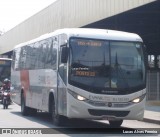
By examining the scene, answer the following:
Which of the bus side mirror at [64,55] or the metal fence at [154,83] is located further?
the metal fence at [154,83]

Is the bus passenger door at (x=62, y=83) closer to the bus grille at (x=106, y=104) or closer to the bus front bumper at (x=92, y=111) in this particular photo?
the bus front bumper at (x=92, y=111)

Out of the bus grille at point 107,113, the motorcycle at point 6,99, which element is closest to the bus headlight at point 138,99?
the bus grille at point 107,113

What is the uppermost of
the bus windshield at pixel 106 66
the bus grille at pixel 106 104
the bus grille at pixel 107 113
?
the bus windshield at pixel 106 66

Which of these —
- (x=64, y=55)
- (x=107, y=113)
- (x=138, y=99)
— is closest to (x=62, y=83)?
(x=64, y=55)

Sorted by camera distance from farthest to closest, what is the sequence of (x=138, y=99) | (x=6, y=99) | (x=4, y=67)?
1. (x=4, y=67)
2. (x=6, y=99)
3. (x=138, y=99)

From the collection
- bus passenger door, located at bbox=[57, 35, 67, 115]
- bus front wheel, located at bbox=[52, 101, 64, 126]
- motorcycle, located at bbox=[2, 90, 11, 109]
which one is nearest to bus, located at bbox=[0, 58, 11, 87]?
motorcycle, located at bbox=[2, 90, 11, 109]

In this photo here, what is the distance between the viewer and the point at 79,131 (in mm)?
15656

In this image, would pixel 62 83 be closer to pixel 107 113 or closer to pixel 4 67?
pixel 107 113

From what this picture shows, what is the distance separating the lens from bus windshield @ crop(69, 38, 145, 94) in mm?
15141

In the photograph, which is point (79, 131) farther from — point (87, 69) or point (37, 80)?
point (37, 80)

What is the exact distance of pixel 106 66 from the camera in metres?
15.4

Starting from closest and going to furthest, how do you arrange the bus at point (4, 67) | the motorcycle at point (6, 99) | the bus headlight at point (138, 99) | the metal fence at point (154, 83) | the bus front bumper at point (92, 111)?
the bus front bumper at point (92, 111) < the bus headlight at point (138, 99) < the motorcycle at point (6, 99) < the metal fence at point (154, 83) < the bus at point (4, 67)

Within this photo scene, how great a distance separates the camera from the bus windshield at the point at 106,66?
15141 millimetres

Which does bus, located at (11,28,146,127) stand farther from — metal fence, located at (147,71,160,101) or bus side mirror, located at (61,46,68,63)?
metal fence, located at (147,71,160,101)
